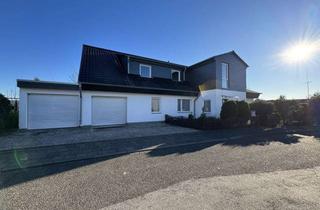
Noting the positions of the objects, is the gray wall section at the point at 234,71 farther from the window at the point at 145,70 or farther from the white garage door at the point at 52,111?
the white garage door at the point at 52,111

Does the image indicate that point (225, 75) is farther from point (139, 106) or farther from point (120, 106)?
point (120, 106)

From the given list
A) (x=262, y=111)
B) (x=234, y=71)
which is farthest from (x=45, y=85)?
(x=234, y=71)

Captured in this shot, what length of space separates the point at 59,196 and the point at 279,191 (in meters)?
4.39

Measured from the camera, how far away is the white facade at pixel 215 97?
55.6 feet

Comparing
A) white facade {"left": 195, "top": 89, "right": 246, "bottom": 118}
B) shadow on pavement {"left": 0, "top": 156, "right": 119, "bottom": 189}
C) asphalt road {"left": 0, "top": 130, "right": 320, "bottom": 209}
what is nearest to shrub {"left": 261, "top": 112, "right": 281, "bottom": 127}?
white facade {"left": 195, "top": 89, "right": 246, "bottom": 118}

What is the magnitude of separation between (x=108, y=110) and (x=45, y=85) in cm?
447

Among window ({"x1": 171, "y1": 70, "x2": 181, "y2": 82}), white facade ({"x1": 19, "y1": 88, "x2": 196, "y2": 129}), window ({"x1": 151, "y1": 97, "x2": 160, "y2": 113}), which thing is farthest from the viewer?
window ({"x1": 171, "y1": 70, "x2": 181, "y2": 82})

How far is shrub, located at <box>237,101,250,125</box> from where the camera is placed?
14492 millimetres

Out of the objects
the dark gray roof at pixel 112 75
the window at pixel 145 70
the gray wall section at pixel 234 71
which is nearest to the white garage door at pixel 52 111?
the dark gray roof at pixel 112 75

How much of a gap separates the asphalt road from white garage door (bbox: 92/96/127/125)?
7939mm

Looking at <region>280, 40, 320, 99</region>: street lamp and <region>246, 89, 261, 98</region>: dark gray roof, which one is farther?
<region>246, 89, 261, 98</region>: dark gray roof

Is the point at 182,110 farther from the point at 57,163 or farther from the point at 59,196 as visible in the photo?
the point at 59,196

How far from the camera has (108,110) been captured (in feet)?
45.3

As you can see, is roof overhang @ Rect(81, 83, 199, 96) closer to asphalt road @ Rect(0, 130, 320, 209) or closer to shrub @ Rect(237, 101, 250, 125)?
shrub @ Rect(237, 101, 250, 125)
